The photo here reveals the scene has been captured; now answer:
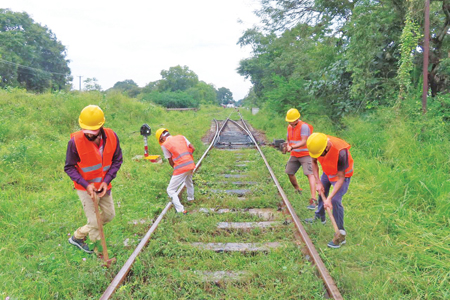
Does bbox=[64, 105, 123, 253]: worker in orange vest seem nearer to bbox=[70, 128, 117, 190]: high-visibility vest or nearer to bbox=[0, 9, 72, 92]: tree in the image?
bbox=[70, 128, 117, 190]: high-visibility vest

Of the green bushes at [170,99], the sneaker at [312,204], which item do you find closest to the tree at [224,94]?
the green bushes at [170,99]

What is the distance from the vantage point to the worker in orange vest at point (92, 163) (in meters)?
2.74

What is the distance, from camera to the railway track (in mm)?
2574

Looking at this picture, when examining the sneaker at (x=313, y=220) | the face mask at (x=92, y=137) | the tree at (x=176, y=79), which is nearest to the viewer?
the face mask at (x=92, y=137)

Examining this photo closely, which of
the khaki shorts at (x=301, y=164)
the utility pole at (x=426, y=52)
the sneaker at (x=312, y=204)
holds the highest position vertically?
the utility pole at (x=426, y=52)

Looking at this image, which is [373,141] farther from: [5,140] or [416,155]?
[5,140]

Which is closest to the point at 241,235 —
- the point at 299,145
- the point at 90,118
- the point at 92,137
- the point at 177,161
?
the point at 177,161

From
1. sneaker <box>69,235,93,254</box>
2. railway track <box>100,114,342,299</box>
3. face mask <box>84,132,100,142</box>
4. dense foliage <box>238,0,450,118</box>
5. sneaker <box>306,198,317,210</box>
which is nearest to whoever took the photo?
railway track <box>100,114,342,299</box>

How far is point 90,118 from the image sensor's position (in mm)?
2703

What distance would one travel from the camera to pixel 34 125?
8703 millimetres

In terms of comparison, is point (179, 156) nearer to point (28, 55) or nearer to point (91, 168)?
point (91, 168)

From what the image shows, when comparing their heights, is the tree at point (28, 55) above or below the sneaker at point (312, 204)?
above

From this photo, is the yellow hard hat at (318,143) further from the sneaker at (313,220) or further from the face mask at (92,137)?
the face mask at (92,137)

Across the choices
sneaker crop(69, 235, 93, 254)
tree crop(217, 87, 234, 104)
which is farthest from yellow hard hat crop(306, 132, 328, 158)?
tree crop(217, 87, 234, 104)
